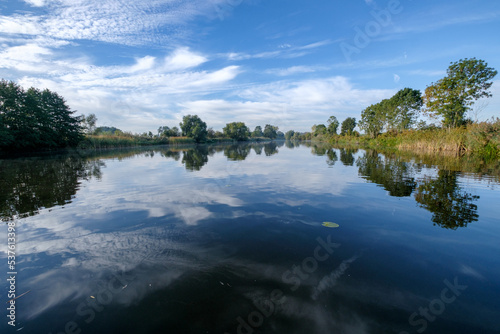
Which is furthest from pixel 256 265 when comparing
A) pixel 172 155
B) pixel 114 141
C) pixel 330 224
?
pixel 114 141

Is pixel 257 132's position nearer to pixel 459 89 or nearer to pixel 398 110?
pixel 398 110

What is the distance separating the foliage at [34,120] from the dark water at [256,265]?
36286 mm

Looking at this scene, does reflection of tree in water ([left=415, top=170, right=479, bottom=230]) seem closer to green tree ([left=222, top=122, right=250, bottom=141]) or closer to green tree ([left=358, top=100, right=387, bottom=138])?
green tree ([left=358, top=100, right=387, bottom=138])

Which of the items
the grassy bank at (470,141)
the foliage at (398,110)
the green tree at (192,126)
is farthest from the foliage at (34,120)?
the foliage at (398,110)

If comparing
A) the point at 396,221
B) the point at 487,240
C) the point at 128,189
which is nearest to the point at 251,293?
the point at 396,221

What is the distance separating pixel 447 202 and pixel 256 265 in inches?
290

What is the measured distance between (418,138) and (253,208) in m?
35.5

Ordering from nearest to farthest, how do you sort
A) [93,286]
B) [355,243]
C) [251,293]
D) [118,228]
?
[251,293], [93,286], [355,243], [118,228]

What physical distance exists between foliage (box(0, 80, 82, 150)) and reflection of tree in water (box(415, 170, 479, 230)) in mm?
43059

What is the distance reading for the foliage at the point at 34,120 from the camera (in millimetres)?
30594

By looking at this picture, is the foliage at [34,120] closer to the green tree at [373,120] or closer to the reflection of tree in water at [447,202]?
the reflection of tree in water at [447,202]

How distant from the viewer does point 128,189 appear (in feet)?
Result: 29.7

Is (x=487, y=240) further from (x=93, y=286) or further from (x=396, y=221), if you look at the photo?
(x=93, y=286)

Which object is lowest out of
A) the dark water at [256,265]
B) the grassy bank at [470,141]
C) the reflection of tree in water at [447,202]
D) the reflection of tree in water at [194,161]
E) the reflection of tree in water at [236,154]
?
the dark water at [256,265]
